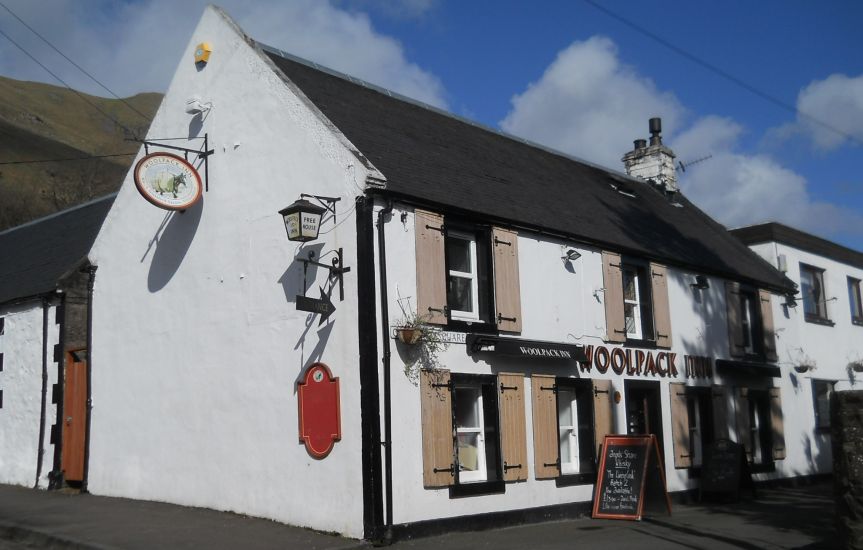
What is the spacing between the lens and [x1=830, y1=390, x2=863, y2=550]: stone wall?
930 centimetres

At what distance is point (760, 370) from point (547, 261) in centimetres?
733

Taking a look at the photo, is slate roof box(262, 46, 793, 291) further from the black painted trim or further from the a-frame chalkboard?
the a-frame chalkboard

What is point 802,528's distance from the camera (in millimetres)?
12891

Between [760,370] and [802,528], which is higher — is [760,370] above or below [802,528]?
above

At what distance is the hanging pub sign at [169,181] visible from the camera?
44.4 feet

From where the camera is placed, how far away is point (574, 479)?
14.1 metres

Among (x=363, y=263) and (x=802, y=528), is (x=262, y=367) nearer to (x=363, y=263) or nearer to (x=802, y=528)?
(x=363, y=263)

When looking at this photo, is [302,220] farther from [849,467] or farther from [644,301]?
[644,301]

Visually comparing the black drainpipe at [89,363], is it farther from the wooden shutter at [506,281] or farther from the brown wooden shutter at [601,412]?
the brown wooden shutter at [601,412]

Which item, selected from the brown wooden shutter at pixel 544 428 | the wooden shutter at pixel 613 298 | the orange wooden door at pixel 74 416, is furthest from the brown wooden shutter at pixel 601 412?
the orange wooden door at pixel 74 416

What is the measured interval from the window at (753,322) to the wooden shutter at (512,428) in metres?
8.10

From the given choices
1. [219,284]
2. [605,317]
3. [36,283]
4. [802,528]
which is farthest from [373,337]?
[36,283]

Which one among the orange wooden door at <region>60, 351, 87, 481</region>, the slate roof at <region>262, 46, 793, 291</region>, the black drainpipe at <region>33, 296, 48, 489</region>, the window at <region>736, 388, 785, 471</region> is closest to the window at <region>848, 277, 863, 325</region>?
the slate roof at <region>262, 46, 793, 291</region>

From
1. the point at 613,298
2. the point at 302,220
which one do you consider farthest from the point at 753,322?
the point at 302,220
